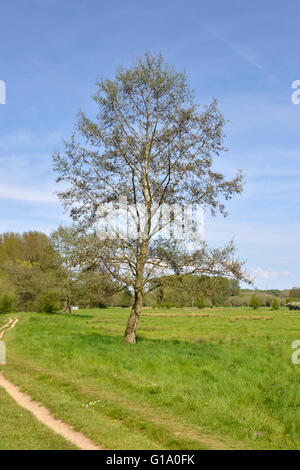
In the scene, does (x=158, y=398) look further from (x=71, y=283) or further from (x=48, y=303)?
(x=48, y=303)

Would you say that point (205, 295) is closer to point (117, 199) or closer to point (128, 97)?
point (117, 199)

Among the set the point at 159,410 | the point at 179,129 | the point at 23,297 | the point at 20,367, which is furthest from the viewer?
the point at 23,297

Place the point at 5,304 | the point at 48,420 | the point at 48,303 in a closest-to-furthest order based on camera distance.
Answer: the point at 48,420, the point at 48,303, the point at 5,304

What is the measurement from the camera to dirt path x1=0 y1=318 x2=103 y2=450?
7752 millimetres

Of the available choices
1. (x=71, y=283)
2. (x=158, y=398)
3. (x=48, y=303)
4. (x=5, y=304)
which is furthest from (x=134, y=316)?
(x=5, y=304)

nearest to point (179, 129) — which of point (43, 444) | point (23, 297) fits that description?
point (43, 444)

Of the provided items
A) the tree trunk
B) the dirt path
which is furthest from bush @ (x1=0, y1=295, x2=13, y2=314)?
the dirt path

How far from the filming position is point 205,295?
21.7 m

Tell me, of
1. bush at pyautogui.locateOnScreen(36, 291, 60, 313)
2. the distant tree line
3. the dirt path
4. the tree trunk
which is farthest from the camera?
bush at pyautogui.locateOnScreen(36, 291, 60, 313)

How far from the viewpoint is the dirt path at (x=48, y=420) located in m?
7.75

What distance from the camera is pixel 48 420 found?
30.1 feet

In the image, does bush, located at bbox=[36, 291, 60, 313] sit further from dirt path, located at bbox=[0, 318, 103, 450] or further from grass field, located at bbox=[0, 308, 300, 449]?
dirt path, located at bbox=[0, 318, 103, 450]

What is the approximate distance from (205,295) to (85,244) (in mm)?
6937

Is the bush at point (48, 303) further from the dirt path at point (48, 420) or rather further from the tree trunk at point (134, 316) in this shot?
the dirt path at point (48, 420)
